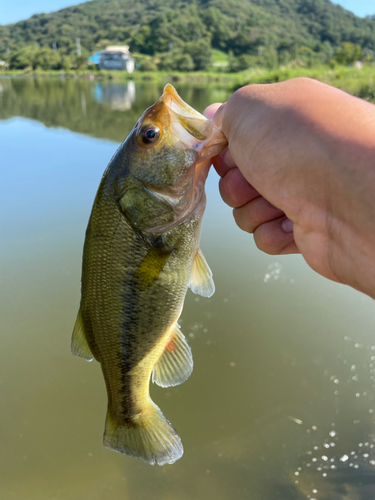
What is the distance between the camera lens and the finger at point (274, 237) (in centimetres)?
230

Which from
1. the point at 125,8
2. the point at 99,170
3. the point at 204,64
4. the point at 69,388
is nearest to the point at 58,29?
the point at 125,8

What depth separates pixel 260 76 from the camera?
26297 millimetres

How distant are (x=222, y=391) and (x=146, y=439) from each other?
2.10 metres

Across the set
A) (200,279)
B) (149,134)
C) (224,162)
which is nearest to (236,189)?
(224,162)

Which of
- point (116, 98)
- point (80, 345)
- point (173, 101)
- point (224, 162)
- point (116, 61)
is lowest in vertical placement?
point (116, 61)

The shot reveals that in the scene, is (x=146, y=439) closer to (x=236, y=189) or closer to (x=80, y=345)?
(x=80, y=345)

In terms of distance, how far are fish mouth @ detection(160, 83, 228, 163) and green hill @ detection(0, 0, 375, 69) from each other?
77.5 meters

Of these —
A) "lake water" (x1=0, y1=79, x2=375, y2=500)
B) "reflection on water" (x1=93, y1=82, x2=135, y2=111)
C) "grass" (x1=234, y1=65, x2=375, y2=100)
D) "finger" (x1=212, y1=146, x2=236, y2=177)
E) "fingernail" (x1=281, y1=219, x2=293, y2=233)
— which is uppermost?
"finger" (x1=212, y1=146, x2=236, y2=177)

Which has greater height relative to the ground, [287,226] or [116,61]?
[287,226]

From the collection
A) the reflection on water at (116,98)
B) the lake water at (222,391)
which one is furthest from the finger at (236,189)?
the reflection on water at (116,98)

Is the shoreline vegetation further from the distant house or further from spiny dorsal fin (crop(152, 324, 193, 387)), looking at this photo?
spiny dorsal fin (crop(152, 324, 193, 387))

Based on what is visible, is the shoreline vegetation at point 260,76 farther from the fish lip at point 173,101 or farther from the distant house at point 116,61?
the fish lip at point 173,101

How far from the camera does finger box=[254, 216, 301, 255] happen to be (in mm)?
2303

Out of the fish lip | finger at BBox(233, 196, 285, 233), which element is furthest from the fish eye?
finger at BBox(233, 196, 285, 233)
